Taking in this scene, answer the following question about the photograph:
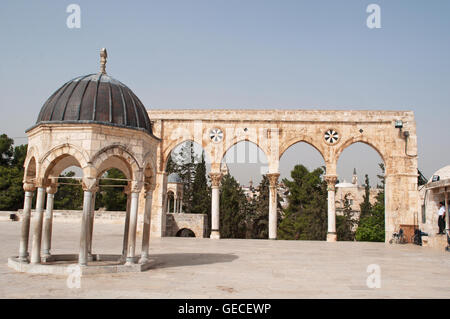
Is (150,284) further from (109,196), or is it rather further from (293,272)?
(109,196)

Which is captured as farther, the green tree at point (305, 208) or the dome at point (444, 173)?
the green tree at point (305, 208)

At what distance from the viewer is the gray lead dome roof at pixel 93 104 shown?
7777 mm

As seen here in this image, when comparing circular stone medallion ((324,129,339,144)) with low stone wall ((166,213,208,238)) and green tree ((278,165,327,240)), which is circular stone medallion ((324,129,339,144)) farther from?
green tree ((278,165,327,240))

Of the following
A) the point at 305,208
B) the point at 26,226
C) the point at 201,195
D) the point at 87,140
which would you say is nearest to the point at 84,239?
the point at 26,226

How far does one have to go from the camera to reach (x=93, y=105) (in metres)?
7.84

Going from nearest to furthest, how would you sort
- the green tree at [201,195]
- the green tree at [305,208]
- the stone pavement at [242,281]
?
the stone pavement at [242,281] → the green tree at [305,208] → the green tree at [201,195]

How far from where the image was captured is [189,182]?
161 feet

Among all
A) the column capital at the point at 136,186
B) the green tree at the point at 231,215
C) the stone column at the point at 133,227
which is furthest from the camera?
the green tree at the point at 231,215

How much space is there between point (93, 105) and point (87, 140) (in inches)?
29.0

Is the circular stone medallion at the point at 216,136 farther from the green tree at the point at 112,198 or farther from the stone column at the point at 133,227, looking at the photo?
the green tree at the point at 112,198

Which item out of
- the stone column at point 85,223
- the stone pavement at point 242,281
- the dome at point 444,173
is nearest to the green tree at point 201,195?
the dome at point 444,173

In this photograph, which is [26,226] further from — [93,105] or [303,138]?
[303,138]
